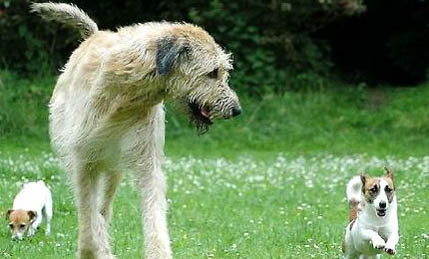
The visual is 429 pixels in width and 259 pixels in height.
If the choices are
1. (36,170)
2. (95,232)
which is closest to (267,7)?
(36,170)

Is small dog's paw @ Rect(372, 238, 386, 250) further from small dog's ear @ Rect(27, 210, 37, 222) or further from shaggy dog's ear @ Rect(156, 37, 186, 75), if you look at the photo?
small dog's ear @ Rect(27, 210, 37, 222)

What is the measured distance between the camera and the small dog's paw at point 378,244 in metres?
7.19

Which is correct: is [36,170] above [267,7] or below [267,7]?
below

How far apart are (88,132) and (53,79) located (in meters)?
12.3

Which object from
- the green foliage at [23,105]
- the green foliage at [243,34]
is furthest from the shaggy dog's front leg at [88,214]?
the green foliage at [243,34]

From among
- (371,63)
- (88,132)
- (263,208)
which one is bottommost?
(263,208)

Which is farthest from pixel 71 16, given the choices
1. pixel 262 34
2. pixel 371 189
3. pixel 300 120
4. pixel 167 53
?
pixel 262 34

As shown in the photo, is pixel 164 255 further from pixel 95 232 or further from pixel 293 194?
pixel 293 194

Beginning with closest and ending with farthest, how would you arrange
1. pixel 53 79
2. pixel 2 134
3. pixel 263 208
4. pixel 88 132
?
pixel 88 132, pixel 263 208, pixel 2 134, pixel 53 79

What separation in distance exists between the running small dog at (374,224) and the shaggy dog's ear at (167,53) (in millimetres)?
1957

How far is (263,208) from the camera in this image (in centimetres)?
A: 1114

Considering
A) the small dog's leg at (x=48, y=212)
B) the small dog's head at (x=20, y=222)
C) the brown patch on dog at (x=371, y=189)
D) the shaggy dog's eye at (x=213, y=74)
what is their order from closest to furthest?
1. the shaggy dog's eye at (x=213, y=74)
2. the brown patch on dog at (x=371, y=189)
3. the small dog's head at (x=20, y=222)
4. the small dog's leg at (x=48, y=212)

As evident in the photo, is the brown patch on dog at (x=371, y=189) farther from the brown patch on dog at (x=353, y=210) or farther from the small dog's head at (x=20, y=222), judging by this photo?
the small dog's head at (x=20, y=222)

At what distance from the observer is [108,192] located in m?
7.75
